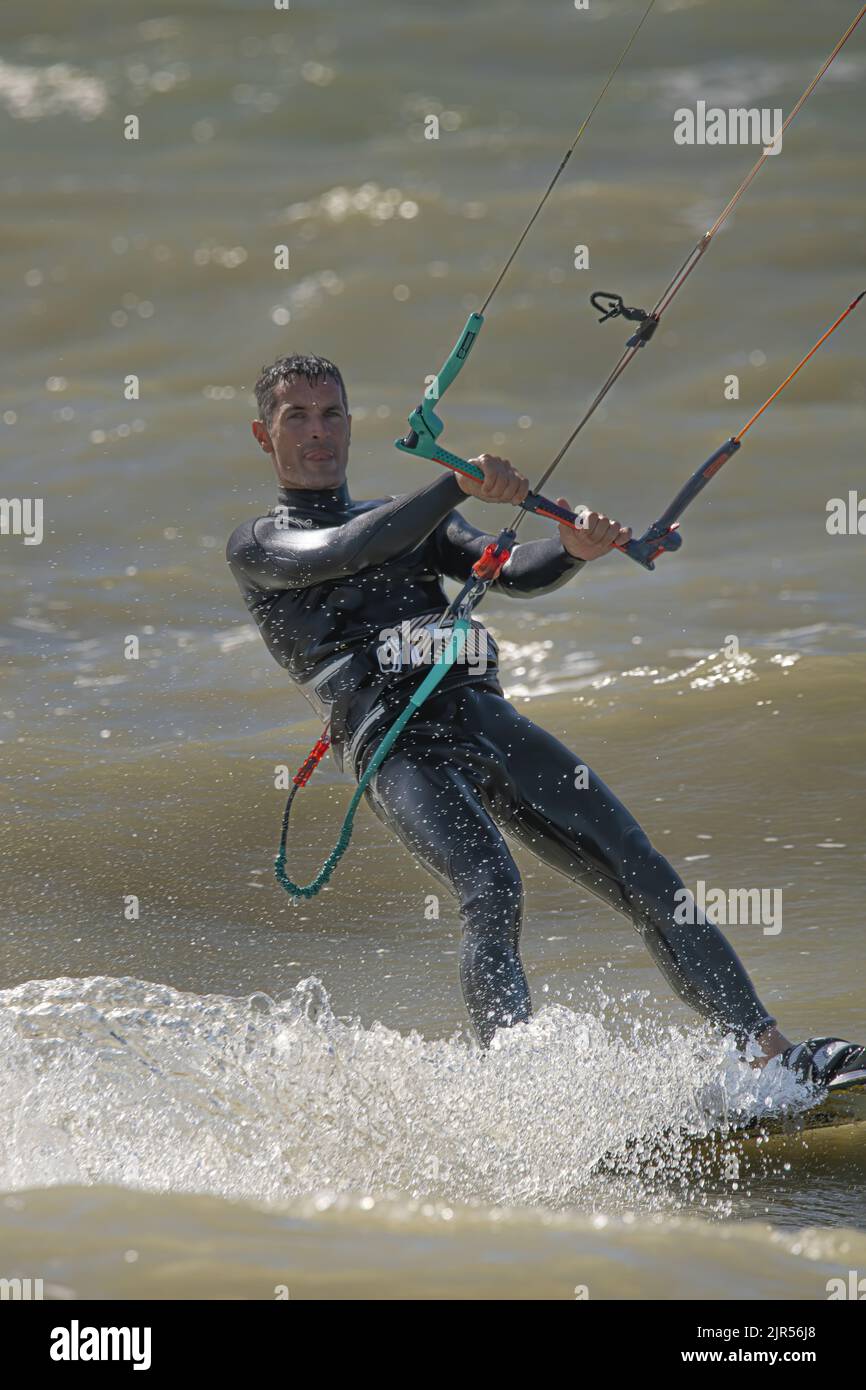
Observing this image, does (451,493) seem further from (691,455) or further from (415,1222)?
(691,455)

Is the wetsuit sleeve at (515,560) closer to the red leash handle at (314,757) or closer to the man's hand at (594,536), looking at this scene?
the man's hand at (594,536)

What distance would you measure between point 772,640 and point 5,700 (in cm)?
374

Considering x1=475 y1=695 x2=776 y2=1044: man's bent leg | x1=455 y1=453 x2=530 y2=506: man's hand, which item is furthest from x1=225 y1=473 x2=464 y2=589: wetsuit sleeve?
x1=475 y1=695 x2=776 y2=1044: man's bent leg

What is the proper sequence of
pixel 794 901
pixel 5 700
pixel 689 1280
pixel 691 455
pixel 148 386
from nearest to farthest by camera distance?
pixel 689 1280
pixel 794 901
pixel 5 700
pixel 691 455
pixel 148 386

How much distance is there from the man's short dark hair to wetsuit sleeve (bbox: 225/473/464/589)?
1.09 ft

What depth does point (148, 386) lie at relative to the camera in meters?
12.8

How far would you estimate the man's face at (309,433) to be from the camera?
4270 millimetres

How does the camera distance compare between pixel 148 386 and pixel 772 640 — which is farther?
pixel 148 386

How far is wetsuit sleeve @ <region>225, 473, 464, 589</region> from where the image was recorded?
12.5ft

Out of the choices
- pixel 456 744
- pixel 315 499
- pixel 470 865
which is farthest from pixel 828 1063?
pixel 315 499

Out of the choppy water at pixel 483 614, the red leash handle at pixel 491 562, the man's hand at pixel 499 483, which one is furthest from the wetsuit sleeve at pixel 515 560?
the choppy water at pixel 483 614

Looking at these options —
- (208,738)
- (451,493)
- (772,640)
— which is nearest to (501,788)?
(451,493)

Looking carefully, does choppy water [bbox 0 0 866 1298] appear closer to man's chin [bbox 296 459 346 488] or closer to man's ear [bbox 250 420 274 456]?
man's chin [bbox 296 459 346 488]

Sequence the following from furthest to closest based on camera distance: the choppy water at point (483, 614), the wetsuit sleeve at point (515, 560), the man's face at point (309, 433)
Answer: the man's face at point (309, 433) < the wetsuit sleeve at point (515, 560) < the choppy water at point (483, 614)
